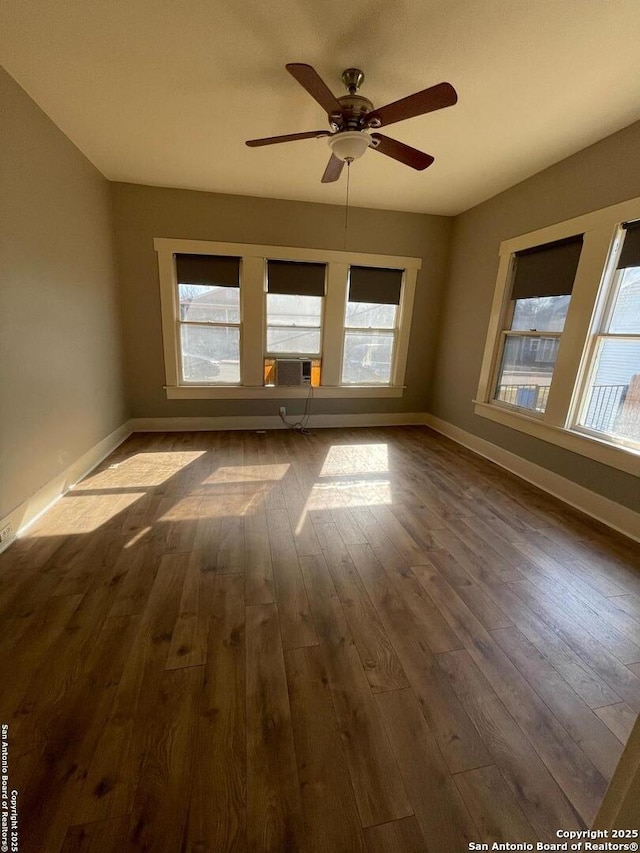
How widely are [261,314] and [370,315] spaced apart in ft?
4.77

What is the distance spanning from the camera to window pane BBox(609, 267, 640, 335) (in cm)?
251

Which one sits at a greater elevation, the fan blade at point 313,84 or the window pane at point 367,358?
the fan blade at point 313,84

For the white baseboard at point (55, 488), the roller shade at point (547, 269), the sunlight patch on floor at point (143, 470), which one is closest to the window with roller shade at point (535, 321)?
the roller shade at point (547, 269)

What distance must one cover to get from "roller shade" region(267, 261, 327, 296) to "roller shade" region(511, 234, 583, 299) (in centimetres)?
219

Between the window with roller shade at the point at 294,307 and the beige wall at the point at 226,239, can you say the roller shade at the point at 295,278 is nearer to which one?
the window with roller shade at the point at 294,307

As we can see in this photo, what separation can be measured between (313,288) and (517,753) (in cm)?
433

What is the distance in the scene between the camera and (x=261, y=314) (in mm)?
4223

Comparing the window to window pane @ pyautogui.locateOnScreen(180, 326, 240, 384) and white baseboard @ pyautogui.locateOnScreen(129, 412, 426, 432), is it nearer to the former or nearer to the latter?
white baseboard @ pyautogui.locateOnScreen(129, 412, 426, 432)

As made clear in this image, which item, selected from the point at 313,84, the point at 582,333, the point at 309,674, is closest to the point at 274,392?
the point at 313,84

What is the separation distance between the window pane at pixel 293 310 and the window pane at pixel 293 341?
0.28 feet

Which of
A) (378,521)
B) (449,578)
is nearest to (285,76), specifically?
(378,521)

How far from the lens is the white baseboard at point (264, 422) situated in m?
4.39

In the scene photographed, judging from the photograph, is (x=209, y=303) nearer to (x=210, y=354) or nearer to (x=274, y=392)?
(x=210, y=354)

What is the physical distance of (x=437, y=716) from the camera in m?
1.27
